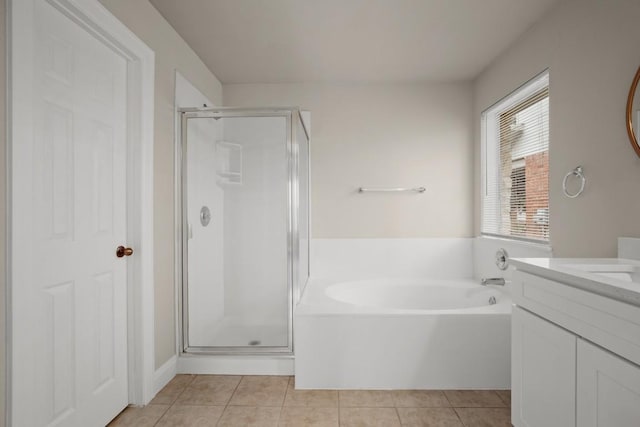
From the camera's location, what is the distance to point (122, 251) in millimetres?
1914

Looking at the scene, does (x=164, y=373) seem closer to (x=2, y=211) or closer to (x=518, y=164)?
(x=2, y=211)

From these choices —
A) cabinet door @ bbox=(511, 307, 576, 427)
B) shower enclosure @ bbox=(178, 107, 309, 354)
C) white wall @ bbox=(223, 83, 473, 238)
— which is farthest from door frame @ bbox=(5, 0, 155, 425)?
cabinet door @ bbox=(511, 307, 576, 427)

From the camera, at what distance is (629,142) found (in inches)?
65.9

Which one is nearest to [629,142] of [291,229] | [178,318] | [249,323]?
[291,229]

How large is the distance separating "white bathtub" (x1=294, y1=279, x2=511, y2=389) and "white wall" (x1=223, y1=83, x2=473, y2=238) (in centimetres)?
128

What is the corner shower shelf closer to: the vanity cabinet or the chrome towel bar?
the chrome towel bar

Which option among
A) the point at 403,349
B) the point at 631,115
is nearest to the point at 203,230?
the point at 403,349

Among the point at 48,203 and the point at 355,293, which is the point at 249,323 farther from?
the point at 48,203

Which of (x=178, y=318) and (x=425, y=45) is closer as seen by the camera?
(x=178, y=318)

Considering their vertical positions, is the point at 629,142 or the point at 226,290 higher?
the point at 629,142

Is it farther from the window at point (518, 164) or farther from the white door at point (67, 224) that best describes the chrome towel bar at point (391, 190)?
the white door at point (67, 224)

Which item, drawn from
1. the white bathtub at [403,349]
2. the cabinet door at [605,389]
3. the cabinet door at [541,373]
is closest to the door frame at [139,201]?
the white bathtub at [403,349]

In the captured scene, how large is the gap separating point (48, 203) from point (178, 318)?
1276 millimetres

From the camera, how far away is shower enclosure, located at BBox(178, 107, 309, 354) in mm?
2484
